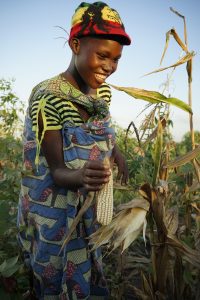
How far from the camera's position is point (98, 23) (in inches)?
45.0

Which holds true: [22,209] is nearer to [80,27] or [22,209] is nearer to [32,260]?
[32,260]

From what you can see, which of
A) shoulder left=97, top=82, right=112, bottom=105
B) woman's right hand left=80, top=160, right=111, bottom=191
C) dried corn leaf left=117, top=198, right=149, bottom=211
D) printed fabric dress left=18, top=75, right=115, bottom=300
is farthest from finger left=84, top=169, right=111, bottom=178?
shoulder left=97, top=82, right=112, bottom=105

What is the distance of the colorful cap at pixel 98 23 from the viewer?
1.13 m

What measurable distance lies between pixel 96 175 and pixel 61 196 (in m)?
0.37

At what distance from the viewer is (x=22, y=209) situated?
4.44 feet

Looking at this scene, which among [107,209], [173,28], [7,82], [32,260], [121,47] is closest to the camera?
[107,209]

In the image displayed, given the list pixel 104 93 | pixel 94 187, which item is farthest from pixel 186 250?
pixel 104 93

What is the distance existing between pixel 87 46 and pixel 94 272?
0.83 metres

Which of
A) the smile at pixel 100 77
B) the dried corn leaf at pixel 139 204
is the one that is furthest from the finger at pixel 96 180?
the smile at pixel 100 77

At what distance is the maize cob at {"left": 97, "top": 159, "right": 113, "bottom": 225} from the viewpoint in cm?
89

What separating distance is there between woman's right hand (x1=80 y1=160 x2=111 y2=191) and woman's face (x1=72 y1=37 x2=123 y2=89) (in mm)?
374

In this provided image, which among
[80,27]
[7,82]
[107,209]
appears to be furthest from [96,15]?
[7,82]

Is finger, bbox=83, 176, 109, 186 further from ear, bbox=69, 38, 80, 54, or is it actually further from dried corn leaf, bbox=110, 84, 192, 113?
ear, bbox=69, 38, 80, 54

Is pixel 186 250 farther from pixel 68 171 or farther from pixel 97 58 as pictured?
pixel 97 58
